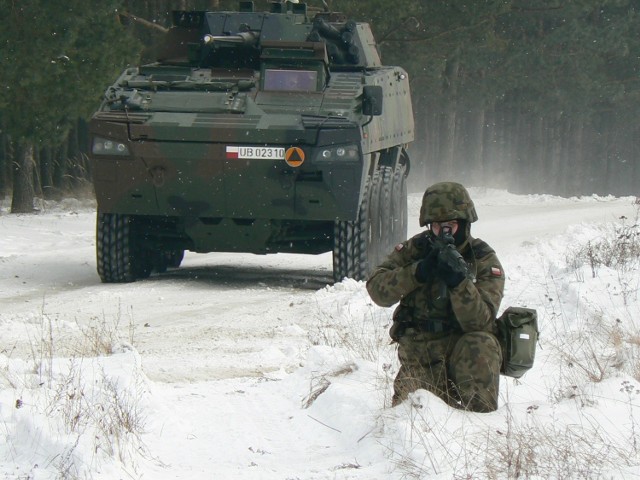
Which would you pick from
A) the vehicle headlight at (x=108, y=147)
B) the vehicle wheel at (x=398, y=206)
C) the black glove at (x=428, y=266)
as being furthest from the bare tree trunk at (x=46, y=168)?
the black glove at (x=428, y=266)

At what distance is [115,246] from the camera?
12.5 metres

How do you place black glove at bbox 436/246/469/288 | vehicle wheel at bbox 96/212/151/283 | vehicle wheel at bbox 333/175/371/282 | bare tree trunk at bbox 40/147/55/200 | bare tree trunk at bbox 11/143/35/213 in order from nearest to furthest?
black glove at bbox 436/246/469/288 → vehicle wheel at bbox 333/175/371/282 → vehicle wheel at bbox 96/212/151/283 → bare tree trunk at bbox 11/143/35/213 → bare tree trunk at bbox 40/147/55/200

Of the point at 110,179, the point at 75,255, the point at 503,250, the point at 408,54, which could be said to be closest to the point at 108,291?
the point at 110,179

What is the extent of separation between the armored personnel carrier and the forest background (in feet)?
27.6

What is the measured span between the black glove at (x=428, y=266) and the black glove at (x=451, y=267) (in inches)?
1.1

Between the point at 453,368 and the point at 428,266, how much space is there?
0.61m

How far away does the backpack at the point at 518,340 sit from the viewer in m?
6.07

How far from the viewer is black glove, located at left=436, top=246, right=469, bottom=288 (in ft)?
18.7

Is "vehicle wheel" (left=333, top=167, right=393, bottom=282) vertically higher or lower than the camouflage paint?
lower

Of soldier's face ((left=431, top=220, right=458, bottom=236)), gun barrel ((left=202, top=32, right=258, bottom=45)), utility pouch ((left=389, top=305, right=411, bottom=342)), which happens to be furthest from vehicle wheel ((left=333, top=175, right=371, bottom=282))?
soldier's face ((left=431, top=220, right=458, bottom=236))

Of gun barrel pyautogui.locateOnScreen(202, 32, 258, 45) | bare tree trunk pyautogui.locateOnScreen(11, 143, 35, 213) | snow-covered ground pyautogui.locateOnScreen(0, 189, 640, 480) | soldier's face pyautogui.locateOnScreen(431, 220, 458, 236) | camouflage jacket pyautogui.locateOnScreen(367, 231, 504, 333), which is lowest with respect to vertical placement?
bare tree trunk pyautogui.locateOnScreen(11, 143, 35, 213)

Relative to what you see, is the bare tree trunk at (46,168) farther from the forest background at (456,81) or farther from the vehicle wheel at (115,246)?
the vehicle wheel at (115,246)

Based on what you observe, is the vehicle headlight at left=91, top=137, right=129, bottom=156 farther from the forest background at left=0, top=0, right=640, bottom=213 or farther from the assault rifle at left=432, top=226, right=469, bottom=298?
the forest background at left=0, top=0, right=640, bottom=213

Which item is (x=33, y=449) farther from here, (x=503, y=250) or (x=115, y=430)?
(x=503, y=250)
